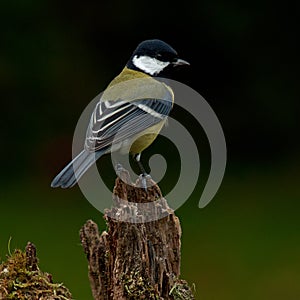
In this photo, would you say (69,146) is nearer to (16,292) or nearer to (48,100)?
(48,100)

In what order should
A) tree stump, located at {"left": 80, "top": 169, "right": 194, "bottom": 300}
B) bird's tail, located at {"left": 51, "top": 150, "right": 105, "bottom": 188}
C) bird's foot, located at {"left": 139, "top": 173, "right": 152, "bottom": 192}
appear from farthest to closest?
bird's tail, located at {"left": 51, "top": 150, "right": 105, "bottom": 188}, bird's foot, located at {"left": 139, "top": 173, "right": 152, "bottom": 192}, tree stump, located at {"left": 80, "top": 169, "right": 194, "bottom": 300}

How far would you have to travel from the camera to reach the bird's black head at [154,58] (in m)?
3.98

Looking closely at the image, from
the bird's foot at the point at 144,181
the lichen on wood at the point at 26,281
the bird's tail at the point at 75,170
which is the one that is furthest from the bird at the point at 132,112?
the lichen on wood at the point at 26,281

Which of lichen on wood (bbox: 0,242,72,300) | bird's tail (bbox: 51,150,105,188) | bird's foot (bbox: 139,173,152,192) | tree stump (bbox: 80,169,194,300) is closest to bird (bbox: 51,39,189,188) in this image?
bird's tail (bbox: 51,150,105,188)

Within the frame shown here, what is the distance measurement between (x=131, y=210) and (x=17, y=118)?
165 inches

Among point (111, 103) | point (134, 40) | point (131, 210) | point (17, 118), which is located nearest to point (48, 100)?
point (17, 118)

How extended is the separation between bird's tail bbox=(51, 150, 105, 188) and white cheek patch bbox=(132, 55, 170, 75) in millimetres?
599

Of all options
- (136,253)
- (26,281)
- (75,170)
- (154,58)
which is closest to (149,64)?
(154,58)

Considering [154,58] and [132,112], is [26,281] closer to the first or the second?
[132,112]

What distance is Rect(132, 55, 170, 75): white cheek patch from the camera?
400cm

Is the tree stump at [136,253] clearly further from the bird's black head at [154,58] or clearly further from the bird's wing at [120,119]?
the bird's black head at [154,58]

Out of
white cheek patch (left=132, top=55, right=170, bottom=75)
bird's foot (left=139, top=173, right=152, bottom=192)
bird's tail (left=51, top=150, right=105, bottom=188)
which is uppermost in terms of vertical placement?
white cheek patch (left=132, top=55, right=170, bottom=75)

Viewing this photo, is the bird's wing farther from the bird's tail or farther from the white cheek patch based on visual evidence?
the white cheek patch

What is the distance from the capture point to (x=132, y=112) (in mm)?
3773
